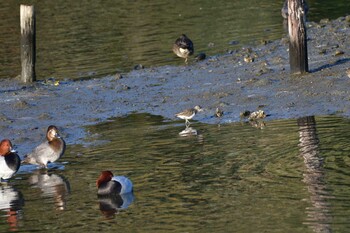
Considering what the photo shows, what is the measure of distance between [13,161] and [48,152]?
67 centimetres

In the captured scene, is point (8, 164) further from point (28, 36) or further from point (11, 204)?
point (28, 36)

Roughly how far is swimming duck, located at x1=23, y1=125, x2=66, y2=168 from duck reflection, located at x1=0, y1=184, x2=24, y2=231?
35.7 inches

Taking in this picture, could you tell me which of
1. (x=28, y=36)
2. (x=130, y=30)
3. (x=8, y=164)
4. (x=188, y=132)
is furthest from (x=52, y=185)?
(x=130, y=30)

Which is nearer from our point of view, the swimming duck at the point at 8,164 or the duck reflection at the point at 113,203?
the duck reflection at the point at 113,203

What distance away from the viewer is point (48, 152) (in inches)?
576

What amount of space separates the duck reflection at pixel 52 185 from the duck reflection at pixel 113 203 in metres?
0.50

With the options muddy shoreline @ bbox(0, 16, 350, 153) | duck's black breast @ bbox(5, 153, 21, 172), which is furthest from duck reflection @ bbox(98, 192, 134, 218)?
muddy shoreline @ bbox(0, 16, 350, 153)

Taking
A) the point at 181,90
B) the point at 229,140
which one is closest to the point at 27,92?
the point at 181,90

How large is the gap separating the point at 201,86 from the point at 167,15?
11959 mm

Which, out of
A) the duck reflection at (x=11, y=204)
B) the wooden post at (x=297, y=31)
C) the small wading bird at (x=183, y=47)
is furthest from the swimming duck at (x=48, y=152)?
the small wading bird at (x=183, y=47)

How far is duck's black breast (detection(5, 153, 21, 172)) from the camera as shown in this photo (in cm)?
1408

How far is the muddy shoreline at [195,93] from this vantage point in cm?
1708

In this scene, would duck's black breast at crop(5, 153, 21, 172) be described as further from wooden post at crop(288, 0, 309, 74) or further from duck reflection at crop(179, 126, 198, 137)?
wooden post at crop(288, 0, 309, 74)

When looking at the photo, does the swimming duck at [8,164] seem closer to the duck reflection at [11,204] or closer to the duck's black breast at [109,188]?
the duck reflection at [11,204]
